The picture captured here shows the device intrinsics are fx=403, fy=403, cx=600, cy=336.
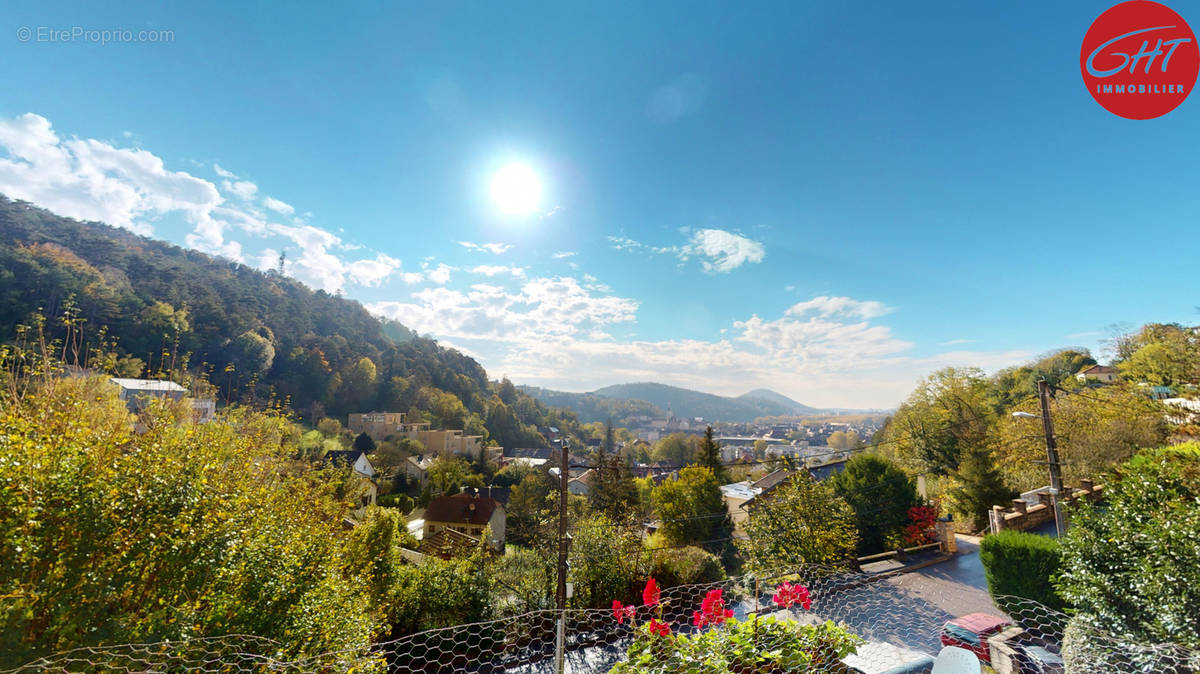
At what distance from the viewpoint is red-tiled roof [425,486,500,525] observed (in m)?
19.5

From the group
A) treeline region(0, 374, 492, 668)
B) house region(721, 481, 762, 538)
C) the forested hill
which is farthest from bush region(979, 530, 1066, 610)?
the forested hill

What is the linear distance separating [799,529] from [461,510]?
54.1 ft

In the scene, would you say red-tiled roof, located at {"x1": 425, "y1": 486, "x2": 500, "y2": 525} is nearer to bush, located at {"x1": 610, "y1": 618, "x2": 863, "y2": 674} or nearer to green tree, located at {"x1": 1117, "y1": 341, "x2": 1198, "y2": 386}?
bush, located at {"x1": 610, "y1": 618, "x2": 863, "y2": 674}

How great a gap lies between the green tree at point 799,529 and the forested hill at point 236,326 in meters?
22.0

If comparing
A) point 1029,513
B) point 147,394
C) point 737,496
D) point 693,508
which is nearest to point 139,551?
point 147,394

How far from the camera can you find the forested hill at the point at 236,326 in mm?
27156

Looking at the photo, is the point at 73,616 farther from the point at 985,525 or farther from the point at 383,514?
the point at 985,525

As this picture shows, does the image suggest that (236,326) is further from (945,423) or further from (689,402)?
(689,402)

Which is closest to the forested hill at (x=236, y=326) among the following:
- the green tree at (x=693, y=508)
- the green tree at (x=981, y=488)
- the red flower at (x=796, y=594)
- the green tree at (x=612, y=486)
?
the green tree at (x=612, y=486)

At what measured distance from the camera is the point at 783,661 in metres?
1.98

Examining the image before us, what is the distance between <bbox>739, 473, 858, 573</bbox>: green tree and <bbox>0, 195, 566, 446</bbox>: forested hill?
2204 cm

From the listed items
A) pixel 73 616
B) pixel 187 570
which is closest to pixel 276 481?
pixel 187 570

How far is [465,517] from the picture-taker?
765 inches

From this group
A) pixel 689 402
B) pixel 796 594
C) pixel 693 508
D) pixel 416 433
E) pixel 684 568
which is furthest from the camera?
pixel 689 402
